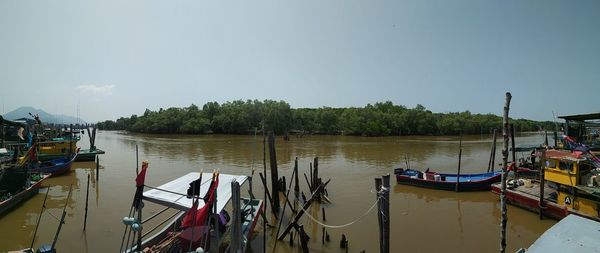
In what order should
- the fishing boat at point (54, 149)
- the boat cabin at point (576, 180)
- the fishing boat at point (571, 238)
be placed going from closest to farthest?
the fishing boat at point (571, 238) → the boat cabin at point (576, 180) → the fishing boat at point (54, 149)

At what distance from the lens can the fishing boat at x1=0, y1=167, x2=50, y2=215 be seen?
13805 millimetres

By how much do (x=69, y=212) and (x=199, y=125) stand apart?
7253 cm

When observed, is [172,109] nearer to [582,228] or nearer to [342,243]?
[342,243]

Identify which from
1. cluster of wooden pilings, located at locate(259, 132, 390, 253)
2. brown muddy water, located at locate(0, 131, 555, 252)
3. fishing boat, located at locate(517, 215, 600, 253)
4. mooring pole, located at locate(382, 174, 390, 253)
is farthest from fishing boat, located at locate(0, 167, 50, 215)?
fishing boat, located at locate(517, 215, 600, 253)

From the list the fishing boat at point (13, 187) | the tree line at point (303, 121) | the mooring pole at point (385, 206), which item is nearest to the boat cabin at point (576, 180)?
the mooring pole at point (385, 206)

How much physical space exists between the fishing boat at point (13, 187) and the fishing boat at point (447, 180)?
21.4m

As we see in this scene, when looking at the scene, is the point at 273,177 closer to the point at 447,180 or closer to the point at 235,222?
the point at 235,222

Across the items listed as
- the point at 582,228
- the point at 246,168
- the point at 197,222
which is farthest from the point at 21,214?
the point at 582,228

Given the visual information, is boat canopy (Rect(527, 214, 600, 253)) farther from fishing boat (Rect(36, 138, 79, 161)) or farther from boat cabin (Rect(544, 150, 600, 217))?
fishing boat (Rect(36, 138, 79, 161))

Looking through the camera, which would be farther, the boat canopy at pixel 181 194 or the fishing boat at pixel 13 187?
the fishing boat at pixel 13 187

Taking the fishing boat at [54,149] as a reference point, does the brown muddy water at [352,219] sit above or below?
below

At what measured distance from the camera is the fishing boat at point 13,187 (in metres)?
13.8

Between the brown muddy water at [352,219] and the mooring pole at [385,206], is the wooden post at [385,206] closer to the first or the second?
the mooring pole at [385,206]

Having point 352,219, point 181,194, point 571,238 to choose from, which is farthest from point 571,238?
point 352,219
